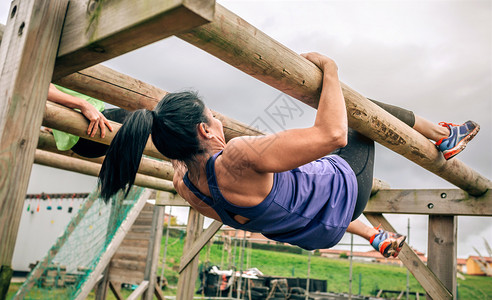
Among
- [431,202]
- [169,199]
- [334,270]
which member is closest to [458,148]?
[431,202]

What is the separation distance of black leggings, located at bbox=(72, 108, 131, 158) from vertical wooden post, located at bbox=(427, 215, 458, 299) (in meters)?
2.74

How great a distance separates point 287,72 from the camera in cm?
159

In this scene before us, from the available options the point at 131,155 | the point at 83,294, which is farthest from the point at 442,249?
the point at 83,294

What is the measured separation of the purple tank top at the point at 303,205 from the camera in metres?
1.75

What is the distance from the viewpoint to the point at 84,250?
6.27m

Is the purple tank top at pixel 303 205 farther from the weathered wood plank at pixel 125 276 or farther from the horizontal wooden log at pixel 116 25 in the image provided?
the weathered wood plank at pixel 125 276

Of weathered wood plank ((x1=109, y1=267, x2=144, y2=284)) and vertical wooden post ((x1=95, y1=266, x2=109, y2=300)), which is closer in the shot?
weathered wood plank ((x1=109, y1=267, x2=144, y2=284))

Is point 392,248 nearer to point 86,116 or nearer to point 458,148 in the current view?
point 458,148

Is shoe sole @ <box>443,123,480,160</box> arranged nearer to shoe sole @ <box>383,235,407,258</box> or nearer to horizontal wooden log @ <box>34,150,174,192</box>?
shoe sole @ <box>383,235,407,258</box>

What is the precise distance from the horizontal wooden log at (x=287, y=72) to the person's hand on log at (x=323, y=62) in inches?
1.6

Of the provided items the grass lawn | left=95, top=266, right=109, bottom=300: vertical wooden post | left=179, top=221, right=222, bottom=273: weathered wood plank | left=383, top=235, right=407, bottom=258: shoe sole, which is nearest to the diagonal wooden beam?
left=383, top=235, right=407, bottom=258: shoe sole

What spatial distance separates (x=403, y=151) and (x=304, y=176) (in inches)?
32.7

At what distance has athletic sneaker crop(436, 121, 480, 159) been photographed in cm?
262

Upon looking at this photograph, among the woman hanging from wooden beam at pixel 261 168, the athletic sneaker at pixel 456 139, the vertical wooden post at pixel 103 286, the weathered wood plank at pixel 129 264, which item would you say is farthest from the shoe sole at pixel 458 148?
the vertical wooden post at pixel 103 286
